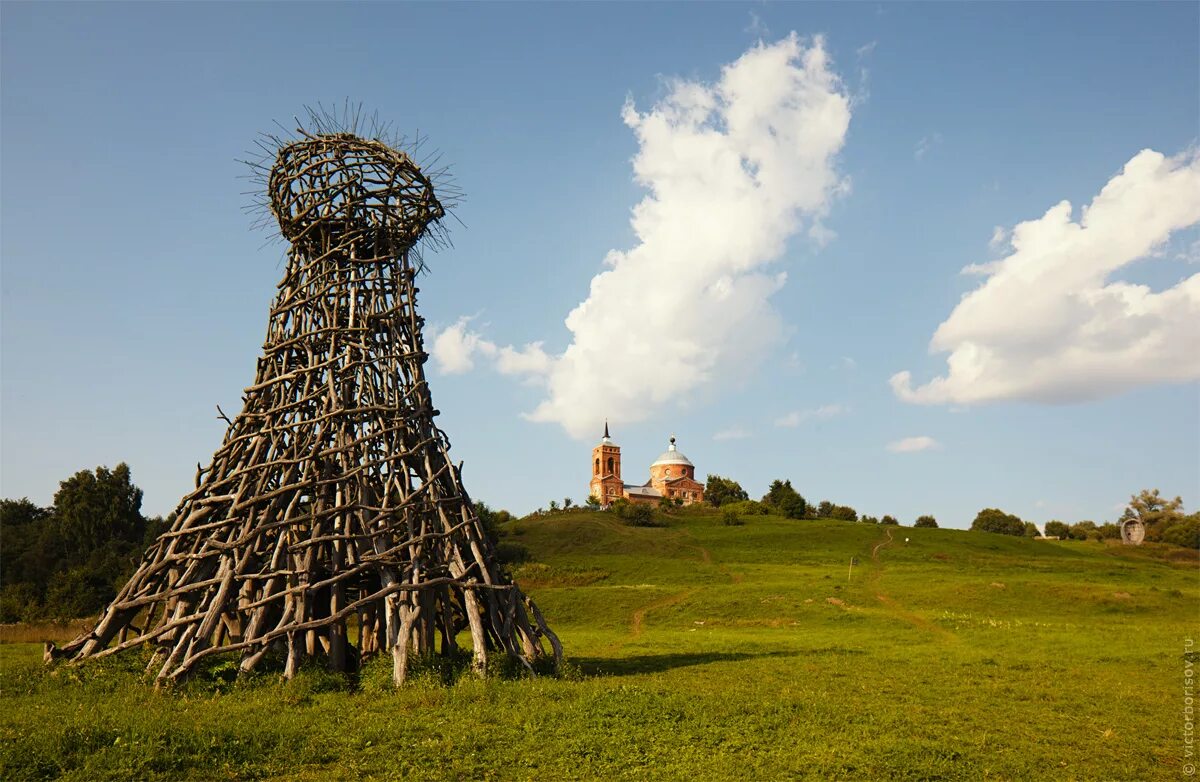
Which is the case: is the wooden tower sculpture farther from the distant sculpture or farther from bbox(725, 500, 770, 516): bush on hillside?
the distant sculpture

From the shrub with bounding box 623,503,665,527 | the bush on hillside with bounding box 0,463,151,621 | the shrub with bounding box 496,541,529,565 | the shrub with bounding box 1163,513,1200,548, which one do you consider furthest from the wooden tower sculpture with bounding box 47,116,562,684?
the shrub with bounding box 1163,513,1200,548

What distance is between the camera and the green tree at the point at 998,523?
350 feet

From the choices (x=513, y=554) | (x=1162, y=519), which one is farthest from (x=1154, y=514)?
(x=513, y=554)

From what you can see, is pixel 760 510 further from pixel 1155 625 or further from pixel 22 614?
pixel 22 614

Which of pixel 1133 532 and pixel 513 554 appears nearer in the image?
pixel 513 554

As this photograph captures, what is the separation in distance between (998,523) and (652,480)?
5426cm

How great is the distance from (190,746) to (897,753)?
34.1 ft

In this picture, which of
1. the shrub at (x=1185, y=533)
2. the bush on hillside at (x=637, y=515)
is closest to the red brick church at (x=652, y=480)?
the bush on hillside at (x=637, y=515)

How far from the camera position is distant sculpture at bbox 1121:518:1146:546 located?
85.8 m

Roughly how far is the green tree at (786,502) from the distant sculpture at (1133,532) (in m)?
37.0

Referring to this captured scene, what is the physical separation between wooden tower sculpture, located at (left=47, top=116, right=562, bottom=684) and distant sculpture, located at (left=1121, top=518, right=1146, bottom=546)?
306 ft

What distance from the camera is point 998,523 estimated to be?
107500 mm

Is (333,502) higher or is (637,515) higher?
(333,502)

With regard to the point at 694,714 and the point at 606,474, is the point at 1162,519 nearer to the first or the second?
the point at 606,474
